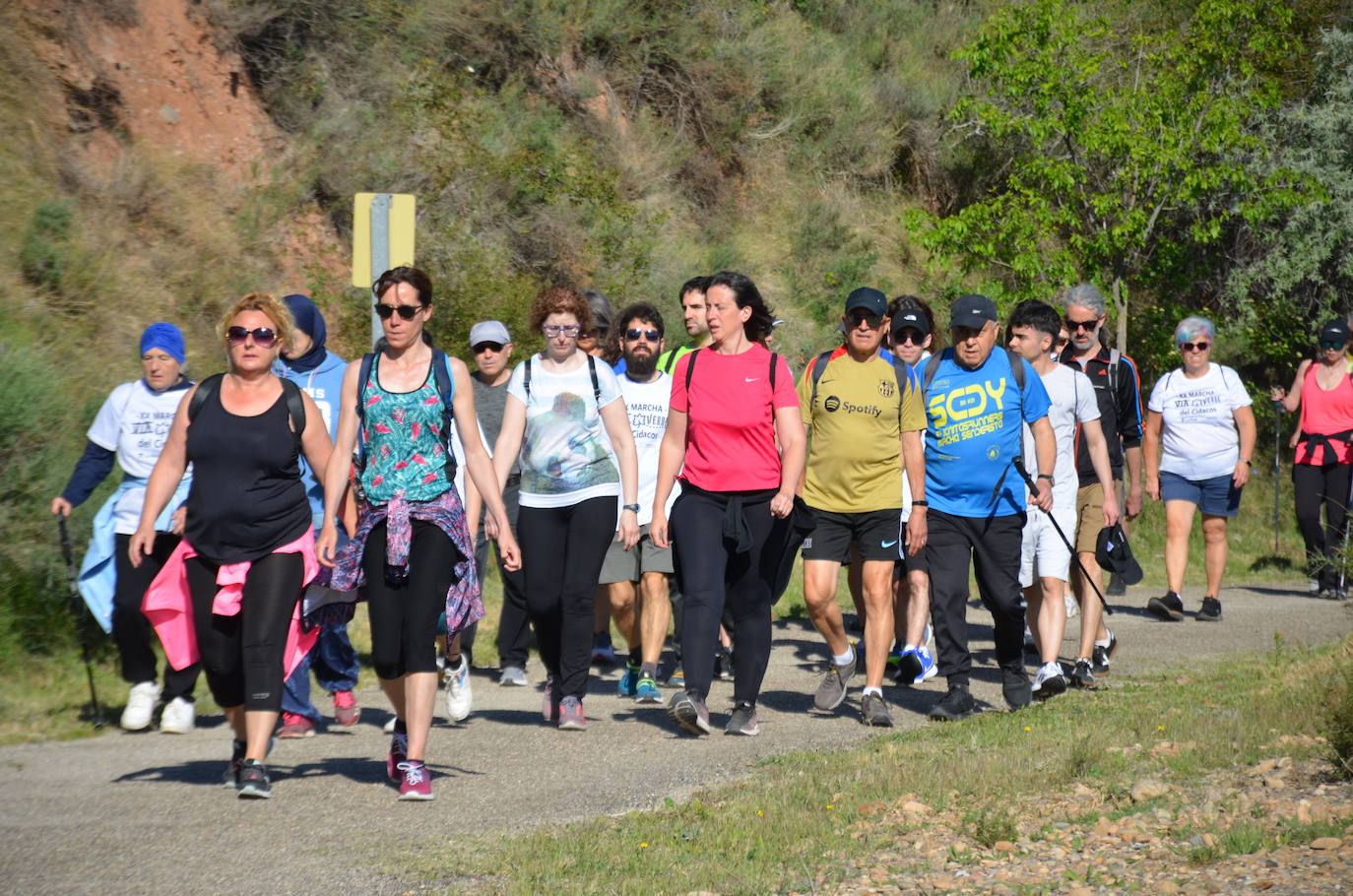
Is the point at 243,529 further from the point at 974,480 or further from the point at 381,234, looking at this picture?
the point at 974,480

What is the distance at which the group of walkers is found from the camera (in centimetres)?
639

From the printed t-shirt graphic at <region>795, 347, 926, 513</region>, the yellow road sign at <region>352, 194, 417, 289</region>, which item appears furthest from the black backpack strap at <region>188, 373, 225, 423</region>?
the printed t-shirt graphic at <region>795, 347, 926, 513</region>

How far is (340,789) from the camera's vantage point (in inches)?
261

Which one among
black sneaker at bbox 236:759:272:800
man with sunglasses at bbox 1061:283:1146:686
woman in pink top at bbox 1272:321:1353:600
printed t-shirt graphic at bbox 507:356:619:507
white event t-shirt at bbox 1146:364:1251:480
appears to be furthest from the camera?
woman in pink top at bbox 1272:321:1353:600

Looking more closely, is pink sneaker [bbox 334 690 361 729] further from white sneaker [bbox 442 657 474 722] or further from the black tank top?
the black tank top

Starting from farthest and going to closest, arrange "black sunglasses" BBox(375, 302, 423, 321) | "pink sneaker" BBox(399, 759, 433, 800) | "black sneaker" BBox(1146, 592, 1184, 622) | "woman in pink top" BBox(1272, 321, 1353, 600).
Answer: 1. "woman in pink top" BBox(1272, 321, 1353, 600)
2. "black sneaker" BBox(1146, 592, 1184, 622)
3. "black sunglasses" BBox(375, 302, 423, 321)
4. "pink sneaker" BBox(399, 759, 433, 800)

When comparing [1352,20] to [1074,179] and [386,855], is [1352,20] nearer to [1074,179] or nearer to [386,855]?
[1074,179]

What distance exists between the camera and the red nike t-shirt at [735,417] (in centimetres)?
768

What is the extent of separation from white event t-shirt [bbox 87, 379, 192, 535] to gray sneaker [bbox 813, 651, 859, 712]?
12.4 feet

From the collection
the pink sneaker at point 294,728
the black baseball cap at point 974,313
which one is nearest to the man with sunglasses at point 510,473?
the pink sneaker at point 294,728

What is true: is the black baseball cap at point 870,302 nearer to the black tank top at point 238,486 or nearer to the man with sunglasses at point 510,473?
the man with sunglasses at point 510,473

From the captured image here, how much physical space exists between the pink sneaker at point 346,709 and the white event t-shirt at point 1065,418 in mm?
4057

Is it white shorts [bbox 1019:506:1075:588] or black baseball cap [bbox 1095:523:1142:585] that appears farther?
black baseball cap [bbox 1095:523:1142:585]

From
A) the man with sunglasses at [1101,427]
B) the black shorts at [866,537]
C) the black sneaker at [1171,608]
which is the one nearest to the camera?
Answer: the black shorts at [866,537]
